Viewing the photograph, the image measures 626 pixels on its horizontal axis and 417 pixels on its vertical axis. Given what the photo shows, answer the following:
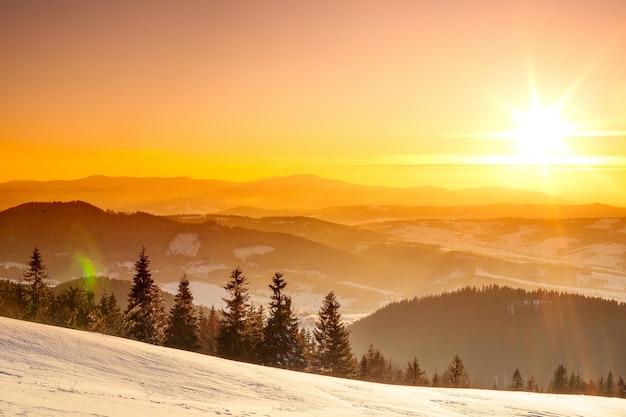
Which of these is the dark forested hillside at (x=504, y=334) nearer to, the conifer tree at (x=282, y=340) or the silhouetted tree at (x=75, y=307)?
the silhouetted tree at (x=75, y=307)

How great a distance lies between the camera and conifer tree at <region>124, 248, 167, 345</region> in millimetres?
37438

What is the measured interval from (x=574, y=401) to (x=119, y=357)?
20.2 m

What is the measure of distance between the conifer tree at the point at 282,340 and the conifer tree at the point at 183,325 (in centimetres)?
551

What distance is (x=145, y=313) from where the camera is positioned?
38250 mm

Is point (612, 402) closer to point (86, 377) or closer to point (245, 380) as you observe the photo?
point (245, 380)

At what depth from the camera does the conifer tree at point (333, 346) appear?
141ft

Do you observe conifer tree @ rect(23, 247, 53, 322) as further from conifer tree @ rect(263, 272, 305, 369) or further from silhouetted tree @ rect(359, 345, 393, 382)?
silhouetted tree @ rect(359, 345, 393, 382)

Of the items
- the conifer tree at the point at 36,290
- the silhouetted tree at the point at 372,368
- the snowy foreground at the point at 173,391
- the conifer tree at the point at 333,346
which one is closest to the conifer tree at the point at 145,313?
the conifer tree at the point at 36,290

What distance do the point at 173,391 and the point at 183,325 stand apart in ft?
85.2

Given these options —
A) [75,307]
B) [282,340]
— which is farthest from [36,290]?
[282,340]

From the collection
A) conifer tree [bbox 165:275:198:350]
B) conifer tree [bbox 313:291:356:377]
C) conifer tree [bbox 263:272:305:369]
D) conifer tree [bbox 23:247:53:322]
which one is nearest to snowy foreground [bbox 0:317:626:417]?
conifer tree [bbox 263:272:305:369]

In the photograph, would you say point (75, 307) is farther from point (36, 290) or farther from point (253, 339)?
point (253, 339)

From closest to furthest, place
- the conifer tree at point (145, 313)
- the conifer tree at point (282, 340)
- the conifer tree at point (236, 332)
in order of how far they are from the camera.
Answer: the conifer tree at point (145, 313), the conifer tree at point (236, 332), the conifer tree at point (282, 340)

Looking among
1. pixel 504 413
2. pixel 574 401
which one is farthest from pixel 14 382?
pixel 574 401
